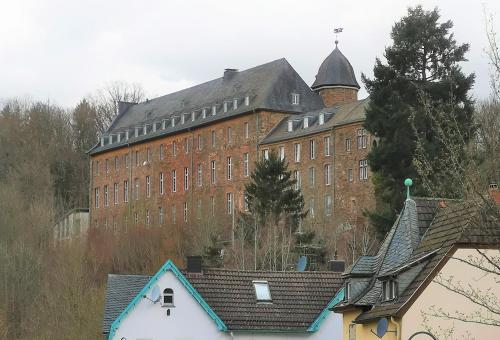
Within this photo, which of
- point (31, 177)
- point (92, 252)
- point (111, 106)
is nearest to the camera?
point (92, 252)

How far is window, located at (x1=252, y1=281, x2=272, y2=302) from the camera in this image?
40.8m

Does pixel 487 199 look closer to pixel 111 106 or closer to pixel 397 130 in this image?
pixel 397 130

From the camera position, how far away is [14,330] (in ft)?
213

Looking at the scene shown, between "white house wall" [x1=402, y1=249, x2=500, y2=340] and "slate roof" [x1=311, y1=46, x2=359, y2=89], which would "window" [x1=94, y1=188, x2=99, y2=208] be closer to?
"slate roof" [x1=311, y1=46, x2=359, y2=89]

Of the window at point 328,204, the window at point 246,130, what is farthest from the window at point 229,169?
the window at point 328,204

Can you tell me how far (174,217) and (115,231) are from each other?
25.5 feet

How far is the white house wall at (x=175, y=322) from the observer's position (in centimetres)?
4050

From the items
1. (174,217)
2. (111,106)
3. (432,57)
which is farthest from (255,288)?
(111,106)

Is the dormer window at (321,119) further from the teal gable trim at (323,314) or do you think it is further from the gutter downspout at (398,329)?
the gutter downspout at (398,329)

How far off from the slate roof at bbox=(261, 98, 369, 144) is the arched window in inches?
1822

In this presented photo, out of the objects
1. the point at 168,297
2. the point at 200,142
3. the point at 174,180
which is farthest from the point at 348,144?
the point at 168,297

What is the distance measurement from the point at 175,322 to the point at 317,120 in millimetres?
54273

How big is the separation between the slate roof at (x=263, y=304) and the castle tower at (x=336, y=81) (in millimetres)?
61730

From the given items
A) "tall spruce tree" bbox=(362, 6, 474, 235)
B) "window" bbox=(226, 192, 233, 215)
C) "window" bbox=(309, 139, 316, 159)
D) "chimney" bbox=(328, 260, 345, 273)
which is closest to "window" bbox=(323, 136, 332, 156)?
"window" bbox=(309, 139, 316, 159)
